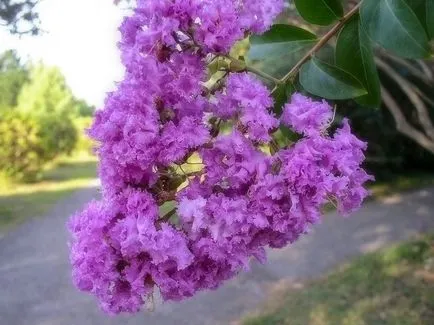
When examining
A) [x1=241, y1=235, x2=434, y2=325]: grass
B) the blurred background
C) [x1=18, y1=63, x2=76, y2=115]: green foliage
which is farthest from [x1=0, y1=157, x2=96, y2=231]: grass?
[x1=241, y1=235, x2=434, y2=325]: grass

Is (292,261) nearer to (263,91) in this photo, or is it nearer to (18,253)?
(18,253)

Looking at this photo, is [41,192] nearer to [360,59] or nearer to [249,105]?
[360,59]

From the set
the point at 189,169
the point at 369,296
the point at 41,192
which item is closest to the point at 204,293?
the point at 369,296

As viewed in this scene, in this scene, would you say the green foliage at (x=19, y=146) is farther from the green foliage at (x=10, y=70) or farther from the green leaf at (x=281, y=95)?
the green leaf at (x=281, y=95)

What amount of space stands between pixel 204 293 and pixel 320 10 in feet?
16.2

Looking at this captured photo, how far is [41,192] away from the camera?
1341cm

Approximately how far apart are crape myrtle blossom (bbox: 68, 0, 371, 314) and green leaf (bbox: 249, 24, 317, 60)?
1.14ft

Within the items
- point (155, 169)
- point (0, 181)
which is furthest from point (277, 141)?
point (0, 181)

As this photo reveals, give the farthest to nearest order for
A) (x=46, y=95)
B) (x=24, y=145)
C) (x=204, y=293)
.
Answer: (x=46, y=95), (x=24, y=145), (x=204, y=293)

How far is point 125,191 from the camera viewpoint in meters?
0.97

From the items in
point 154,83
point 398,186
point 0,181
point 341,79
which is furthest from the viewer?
point 0,181

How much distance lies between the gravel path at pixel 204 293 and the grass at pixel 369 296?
14.5 inches

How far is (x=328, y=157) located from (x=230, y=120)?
168 millimetres

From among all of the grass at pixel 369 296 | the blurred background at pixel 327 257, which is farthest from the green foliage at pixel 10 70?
the grass at pixel 369 296
